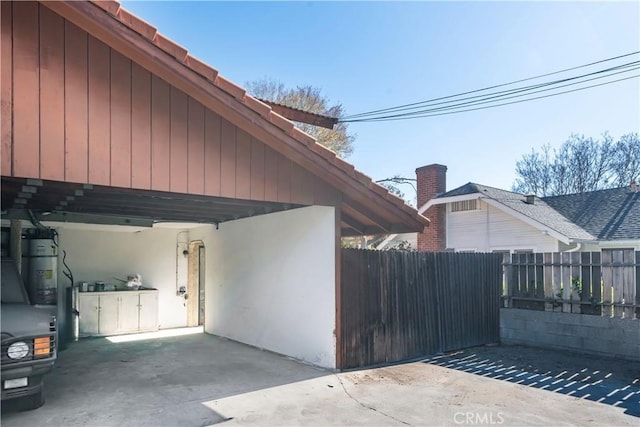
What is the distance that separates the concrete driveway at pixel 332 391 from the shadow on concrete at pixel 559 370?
0.02 meters

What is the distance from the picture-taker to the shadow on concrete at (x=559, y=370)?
532 centimetres

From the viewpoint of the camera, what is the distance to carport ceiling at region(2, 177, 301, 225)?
220 inches

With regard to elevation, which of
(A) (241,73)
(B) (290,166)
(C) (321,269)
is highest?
(A) (241,73)

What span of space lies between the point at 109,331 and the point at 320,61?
37.6 feet

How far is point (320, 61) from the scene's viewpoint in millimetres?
15625

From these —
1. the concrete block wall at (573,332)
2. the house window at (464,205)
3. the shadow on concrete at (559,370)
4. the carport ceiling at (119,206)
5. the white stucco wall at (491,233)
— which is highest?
the house window at (464,205)

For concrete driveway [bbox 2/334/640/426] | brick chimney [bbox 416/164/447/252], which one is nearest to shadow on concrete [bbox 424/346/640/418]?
concrete driveway [bbox 2/334/640/426]

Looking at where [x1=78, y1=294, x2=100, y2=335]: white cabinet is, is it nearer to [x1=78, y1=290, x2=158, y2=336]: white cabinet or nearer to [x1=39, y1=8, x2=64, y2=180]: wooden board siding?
[x1=78, y1=290, x2=158, y2=336]: white cabinet

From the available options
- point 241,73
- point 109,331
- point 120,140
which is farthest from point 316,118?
point 241,73

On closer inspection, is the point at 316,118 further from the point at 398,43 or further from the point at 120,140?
the point at 398,43

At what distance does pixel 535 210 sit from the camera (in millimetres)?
15031

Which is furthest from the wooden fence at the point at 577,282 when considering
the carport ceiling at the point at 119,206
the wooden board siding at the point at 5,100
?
the wooden board siding at the point at 5,100

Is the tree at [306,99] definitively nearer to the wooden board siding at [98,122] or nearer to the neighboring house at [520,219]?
the neighboring house at [520,219]

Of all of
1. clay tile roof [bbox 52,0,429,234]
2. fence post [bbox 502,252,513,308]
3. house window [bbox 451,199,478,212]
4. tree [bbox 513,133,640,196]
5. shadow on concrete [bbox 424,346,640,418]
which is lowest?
shadow on concrete [bbox 424,346,640,418]
